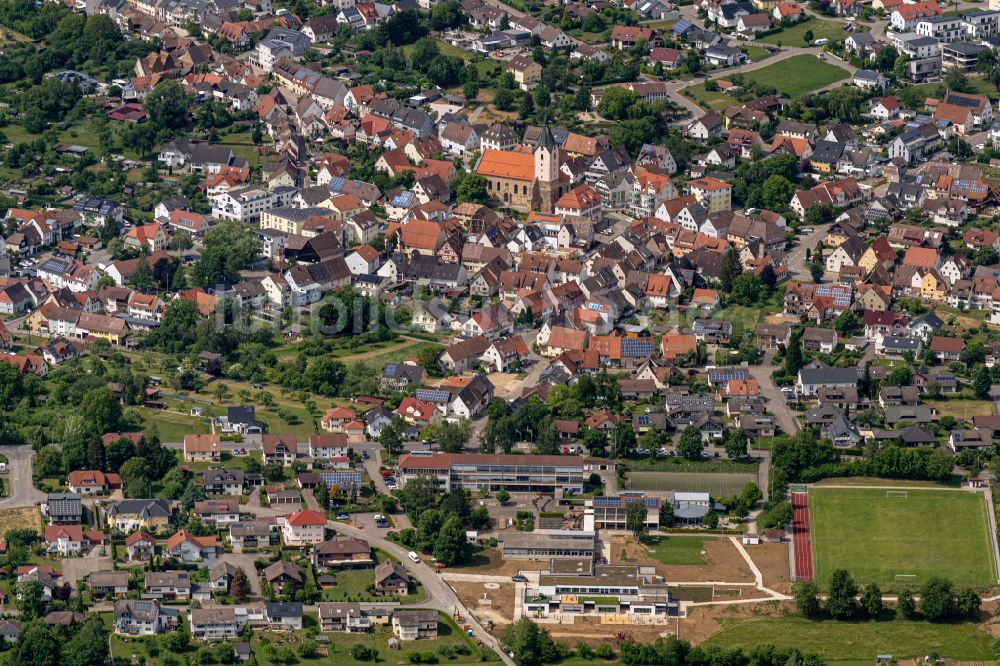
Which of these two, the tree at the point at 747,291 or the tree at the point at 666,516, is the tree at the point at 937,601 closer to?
the tree at the point at 666,516

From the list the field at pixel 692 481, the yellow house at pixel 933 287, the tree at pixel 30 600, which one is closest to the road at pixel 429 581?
the tree at pixel 30 600

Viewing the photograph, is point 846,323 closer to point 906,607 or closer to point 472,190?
point 906,607

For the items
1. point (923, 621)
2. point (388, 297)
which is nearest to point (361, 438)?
point (388, 297)

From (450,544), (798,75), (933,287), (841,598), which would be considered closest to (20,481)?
(450,544)

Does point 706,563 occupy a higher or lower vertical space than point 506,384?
lower

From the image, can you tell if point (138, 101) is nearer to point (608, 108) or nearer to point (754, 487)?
point (608, 108)

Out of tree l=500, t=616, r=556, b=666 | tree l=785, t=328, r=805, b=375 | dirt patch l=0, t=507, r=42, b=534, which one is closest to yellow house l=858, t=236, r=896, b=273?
tree l=785, t=328, r=805, b=375

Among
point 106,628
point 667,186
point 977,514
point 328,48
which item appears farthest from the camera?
point 328,48
